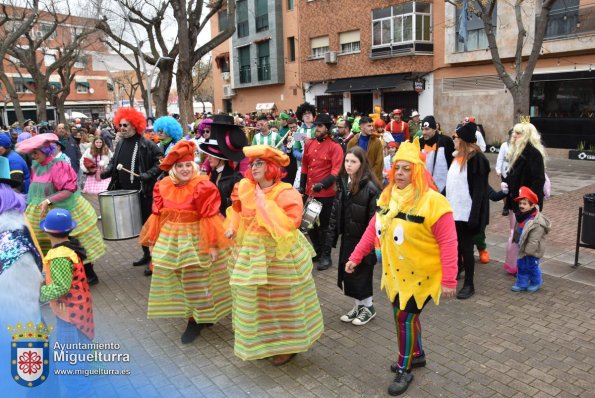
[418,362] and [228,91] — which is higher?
[228,91]

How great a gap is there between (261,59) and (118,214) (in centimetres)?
3254

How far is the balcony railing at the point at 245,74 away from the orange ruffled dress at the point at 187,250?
3476cm

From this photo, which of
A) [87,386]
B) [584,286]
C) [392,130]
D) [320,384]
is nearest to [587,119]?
[392,130]

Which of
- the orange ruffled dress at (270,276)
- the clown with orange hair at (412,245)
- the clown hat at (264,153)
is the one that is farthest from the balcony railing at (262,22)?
the clown with orange hair at (412,245)

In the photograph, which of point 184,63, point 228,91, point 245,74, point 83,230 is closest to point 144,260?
point 83,230

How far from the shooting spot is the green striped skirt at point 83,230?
19.3 ft

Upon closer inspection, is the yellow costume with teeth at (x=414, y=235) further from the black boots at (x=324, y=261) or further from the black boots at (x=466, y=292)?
the black boots at (x=324, y=261)

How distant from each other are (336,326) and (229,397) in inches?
60.3

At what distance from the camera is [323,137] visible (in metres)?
6.75

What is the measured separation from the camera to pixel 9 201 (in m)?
3.20

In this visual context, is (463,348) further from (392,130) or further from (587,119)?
(587,119)

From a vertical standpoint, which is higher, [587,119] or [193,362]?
[587,119]

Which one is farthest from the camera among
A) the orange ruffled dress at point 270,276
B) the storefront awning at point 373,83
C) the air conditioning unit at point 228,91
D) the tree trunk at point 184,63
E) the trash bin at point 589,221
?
the air conditioning unit at point 228,91

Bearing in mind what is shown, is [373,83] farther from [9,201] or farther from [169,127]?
[9,201]
